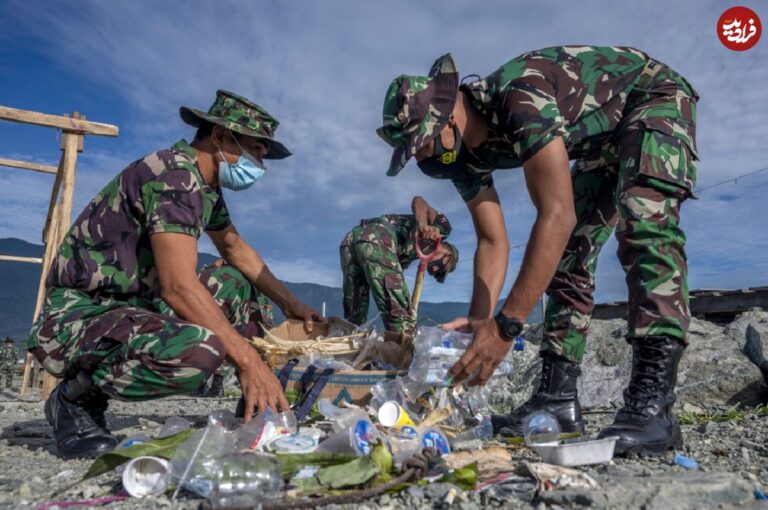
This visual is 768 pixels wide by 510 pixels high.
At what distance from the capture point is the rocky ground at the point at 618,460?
1656 millimetres

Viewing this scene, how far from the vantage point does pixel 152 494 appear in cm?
194

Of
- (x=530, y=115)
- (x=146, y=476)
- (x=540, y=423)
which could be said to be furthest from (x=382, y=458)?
(x=530, y=115)

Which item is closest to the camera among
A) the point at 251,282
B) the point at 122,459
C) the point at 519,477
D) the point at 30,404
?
the point at 519,477

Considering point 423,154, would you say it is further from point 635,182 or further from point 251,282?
point 251,282

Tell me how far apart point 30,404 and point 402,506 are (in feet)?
22.0

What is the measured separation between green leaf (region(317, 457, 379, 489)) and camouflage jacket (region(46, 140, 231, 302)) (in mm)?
1718

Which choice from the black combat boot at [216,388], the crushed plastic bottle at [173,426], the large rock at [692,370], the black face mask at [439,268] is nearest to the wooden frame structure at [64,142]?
the black combat boot at [216,388]

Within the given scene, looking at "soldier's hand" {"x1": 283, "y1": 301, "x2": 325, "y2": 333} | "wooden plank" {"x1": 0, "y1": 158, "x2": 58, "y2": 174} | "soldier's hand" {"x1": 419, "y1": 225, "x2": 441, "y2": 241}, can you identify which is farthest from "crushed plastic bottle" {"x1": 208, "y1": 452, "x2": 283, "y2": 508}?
"wooden plank" {"x1": 0, "y1": 158, "x2": 58, "y2": 174}

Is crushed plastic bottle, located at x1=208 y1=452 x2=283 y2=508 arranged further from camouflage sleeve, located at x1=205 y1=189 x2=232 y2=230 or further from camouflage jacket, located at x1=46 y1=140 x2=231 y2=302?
camouflage sleeve, located at x1=205 y1=189 x2=232 y2=230

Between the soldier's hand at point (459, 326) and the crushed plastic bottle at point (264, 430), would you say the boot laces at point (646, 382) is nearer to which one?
the soldier's hand at point (459, 326)

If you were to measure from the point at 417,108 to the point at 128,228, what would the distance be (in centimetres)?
180

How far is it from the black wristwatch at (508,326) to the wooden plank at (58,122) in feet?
23.3

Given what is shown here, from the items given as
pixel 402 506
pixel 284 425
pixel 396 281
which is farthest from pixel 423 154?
pixel 396 281

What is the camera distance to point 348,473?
1.81 m
